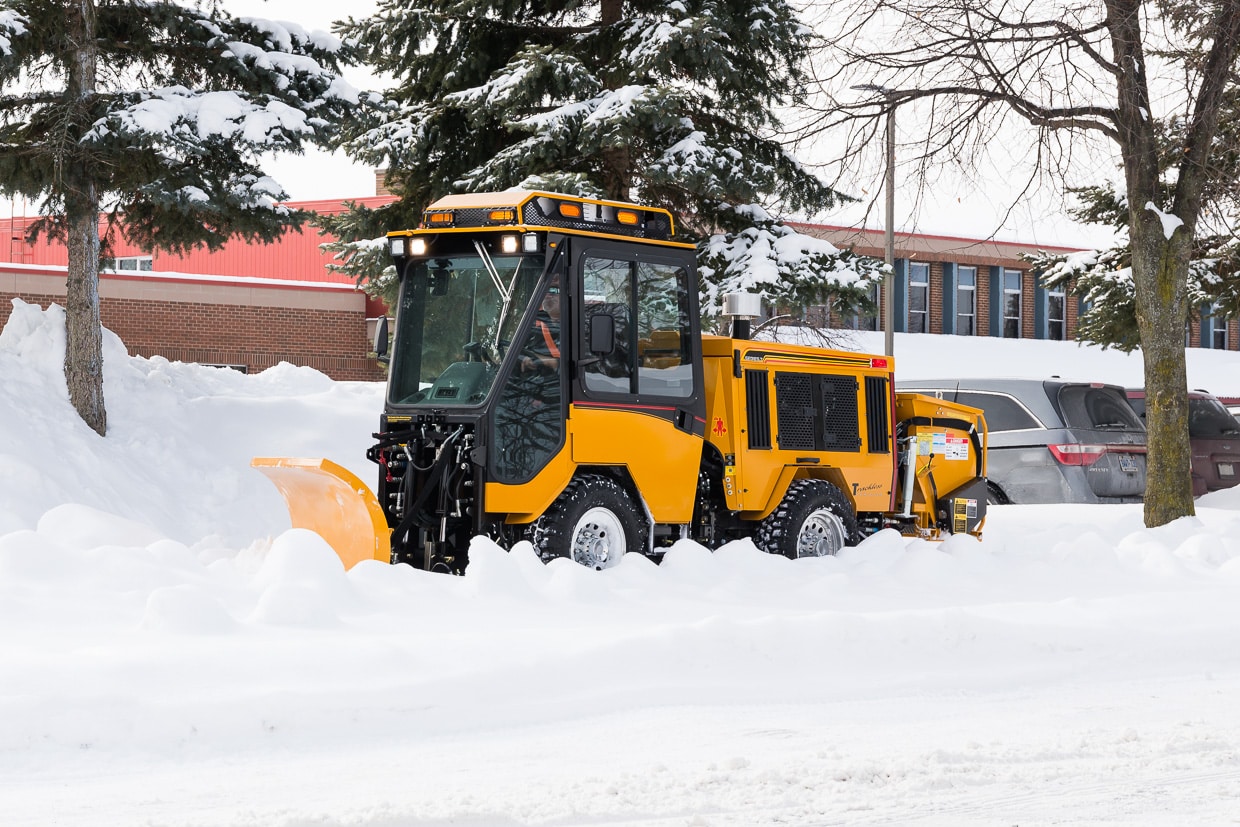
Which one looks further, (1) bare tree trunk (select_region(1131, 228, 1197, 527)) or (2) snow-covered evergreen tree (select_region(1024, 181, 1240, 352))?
(2) snow-covered evergreen tree (select_region(1024, 181, 1240, 352))

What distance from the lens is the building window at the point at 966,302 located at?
49406 millimetres

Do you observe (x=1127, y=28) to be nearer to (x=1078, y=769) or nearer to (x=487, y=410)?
(x=487, y=410)

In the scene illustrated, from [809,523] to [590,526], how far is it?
2.37 meters

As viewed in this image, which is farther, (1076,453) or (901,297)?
(901,297)

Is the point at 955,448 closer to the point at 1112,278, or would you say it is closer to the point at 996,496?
the point at 996,496

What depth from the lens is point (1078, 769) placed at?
18.2 ft

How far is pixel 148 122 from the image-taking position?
14289mm

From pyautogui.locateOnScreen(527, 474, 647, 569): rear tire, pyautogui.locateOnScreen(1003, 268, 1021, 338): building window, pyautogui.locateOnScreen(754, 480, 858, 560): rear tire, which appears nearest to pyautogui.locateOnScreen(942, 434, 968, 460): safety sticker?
pyautogui.locateOnScreen(754, 480, 858, 560): rear tire

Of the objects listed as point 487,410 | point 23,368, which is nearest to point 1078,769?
point 487,410

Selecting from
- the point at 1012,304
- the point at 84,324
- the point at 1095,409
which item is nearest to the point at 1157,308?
the point at 1095,409

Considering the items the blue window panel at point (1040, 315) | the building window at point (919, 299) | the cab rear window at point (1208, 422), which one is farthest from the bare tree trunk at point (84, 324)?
the blue window panel at point (1040, 315)

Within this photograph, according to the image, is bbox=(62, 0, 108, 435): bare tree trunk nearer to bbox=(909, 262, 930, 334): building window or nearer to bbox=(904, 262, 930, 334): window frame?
bbox=(904, 262, 930, 334): window frame

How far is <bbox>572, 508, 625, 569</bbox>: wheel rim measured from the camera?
9641 mm

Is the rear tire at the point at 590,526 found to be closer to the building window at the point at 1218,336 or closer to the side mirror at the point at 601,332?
the side mirror at the point at 601,332
